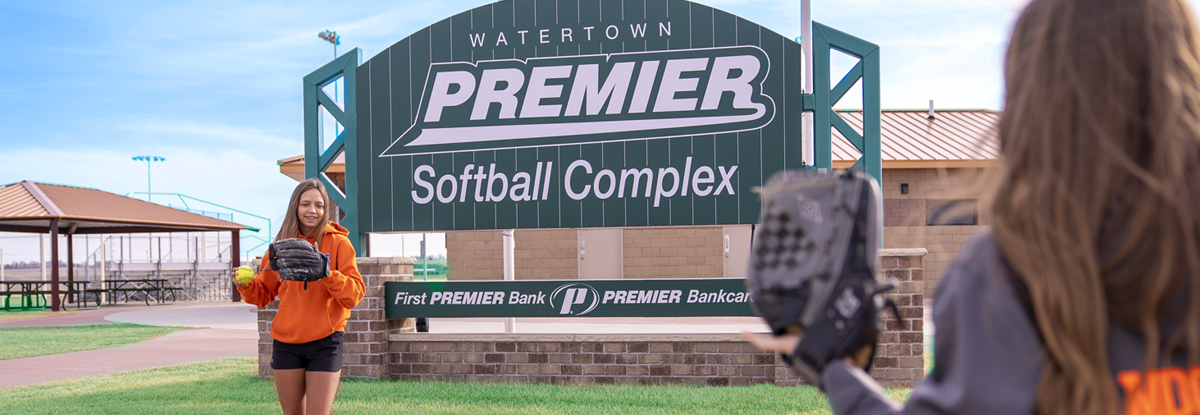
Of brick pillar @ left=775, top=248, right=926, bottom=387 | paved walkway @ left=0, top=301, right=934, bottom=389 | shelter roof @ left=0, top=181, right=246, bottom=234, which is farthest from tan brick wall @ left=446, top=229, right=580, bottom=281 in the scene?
brick pillar @ left=775, top=248, right=926, bottom=387

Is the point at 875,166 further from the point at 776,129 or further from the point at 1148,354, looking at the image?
the point at 1148,354

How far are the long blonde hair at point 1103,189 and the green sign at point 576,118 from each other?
5.72m

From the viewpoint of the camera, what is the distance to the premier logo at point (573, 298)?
22.9ft

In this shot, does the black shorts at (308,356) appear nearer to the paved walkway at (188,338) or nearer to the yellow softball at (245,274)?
the yellow softball at (245,274)

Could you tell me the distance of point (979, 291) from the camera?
1115 millimetres

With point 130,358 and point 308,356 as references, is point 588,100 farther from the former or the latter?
point 130,358

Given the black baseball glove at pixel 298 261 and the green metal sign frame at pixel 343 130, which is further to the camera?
the green metal sign frame at pixel 343 130

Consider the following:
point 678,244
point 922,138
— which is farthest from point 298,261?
point 922,138

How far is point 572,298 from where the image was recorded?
275 inches

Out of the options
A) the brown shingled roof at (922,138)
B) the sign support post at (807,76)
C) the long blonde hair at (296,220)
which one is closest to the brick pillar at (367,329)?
the long blonde hair at (296,220)

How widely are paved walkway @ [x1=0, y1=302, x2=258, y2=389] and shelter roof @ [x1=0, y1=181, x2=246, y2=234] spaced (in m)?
4.08

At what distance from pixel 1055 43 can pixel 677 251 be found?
15.5m

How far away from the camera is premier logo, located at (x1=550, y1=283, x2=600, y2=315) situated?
696cm

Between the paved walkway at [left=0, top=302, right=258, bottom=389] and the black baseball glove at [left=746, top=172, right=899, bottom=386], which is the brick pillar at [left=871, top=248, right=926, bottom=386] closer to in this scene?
the black baseball glove at [left=746, top=172, right=899, bottom=386]
